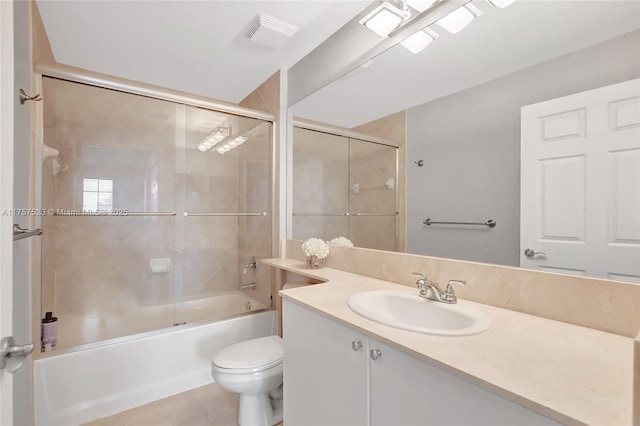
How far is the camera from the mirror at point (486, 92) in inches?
35.4

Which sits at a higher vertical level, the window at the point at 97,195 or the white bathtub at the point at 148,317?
the window at the point at 97,195

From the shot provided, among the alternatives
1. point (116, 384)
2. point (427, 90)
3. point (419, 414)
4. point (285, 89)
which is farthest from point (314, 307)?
point (285, 89)

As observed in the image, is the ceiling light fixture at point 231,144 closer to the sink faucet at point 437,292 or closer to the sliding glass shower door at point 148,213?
the sliding glass shower door at point 148,213

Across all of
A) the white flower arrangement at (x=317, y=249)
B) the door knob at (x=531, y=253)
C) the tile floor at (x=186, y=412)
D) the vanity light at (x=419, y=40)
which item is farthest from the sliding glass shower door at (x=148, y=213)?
the door knob at (x=531, y=253)

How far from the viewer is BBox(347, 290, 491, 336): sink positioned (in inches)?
35.5

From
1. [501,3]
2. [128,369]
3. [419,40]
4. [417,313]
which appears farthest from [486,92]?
[128,369]

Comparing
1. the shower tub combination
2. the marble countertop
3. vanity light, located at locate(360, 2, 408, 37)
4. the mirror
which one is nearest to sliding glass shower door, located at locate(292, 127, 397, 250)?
the mirror

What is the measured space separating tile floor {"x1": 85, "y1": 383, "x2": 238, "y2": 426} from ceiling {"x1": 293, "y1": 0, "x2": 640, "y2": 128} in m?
1.94

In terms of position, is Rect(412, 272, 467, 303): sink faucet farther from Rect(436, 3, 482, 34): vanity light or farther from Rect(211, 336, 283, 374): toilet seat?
Rect(436, 3, 482, 34): vanity light

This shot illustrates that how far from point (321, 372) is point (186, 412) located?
1.19 meters

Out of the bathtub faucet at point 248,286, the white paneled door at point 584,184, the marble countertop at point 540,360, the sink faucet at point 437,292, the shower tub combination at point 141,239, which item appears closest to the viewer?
the marble countertop at point 540,360

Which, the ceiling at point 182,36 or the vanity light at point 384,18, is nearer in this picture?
the vanity light at point 384,18

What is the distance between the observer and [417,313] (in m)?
1.19

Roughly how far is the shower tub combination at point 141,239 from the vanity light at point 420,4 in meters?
1.39
